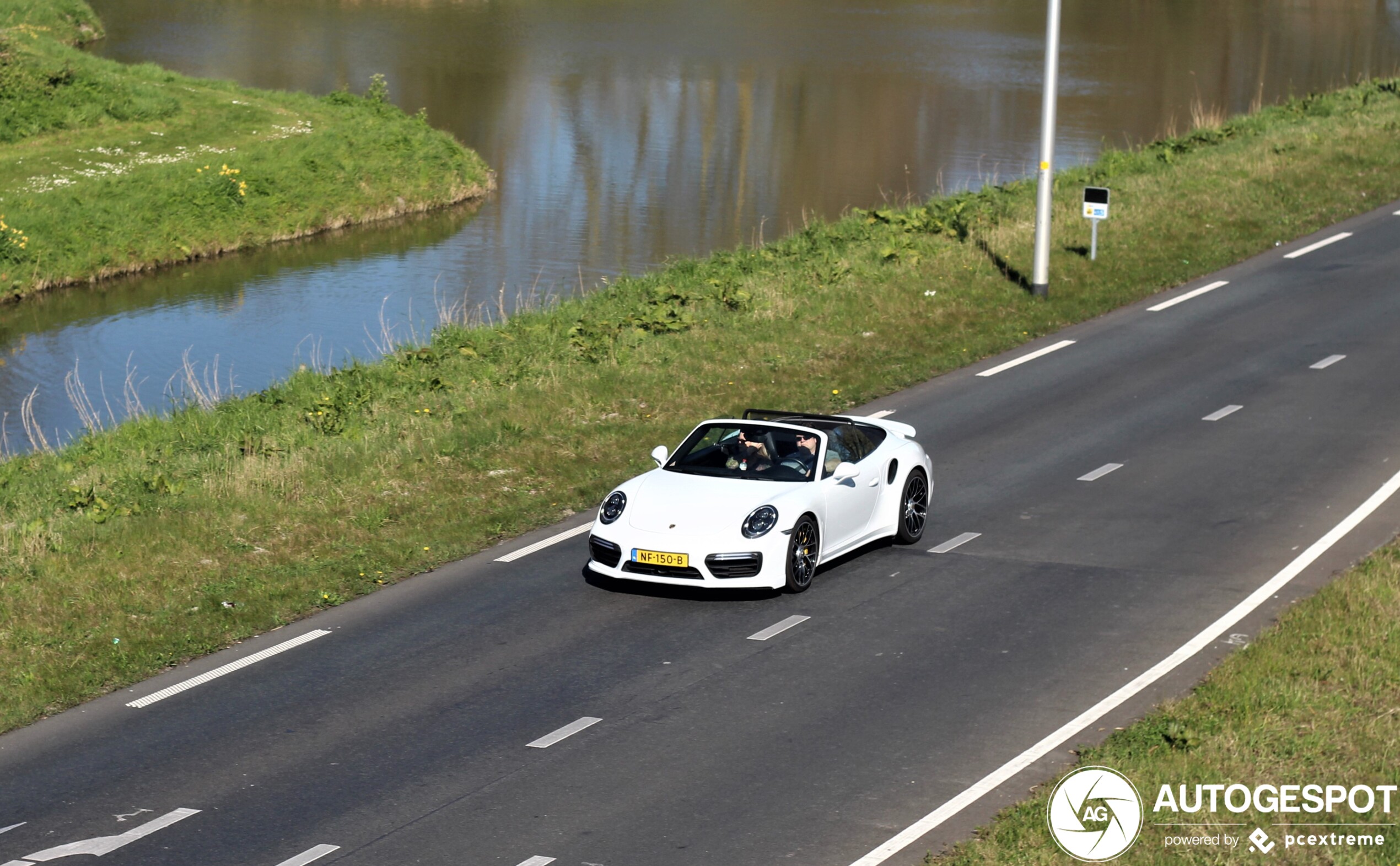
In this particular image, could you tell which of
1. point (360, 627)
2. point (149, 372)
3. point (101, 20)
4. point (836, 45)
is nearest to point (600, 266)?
point (149, 372)

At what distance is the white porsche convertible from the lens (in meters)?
13.8

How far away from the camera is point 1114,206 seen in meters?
32.2

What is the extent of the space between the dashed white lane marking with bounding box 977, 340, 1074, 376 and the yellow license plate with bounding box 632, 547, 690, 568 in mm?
10131

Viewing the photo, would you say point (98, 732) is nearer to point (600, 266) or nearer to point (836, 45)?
point (600, 266)

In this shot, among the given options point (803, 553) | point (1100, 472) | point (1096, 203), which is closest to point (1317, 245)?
point (1096, 203)

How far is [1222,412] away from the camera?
811 inches

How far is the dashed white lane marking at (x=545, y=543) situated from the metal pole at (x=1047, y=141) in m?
12.0

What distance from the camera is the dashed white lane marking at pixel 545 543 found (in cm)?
1567

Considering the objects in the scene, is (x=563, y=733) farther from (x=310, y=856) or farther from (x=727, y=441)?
(x=727, y=441)

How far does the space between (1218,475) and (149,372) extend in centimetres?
2104

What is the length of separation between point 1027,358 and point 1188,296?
5131 millimetres

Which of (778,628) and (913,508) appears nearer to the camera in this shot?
(778,628)

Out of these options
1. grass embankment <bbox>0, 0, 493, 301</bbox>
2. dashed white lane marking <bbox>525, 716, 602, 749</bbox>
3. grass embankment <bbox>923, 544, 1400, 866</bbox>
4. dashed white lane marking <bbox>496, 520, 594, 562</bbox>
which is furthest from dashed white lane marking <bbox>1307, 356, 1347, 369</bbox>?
grass embankment <bbox>0, 0, 493, 301</bbox>

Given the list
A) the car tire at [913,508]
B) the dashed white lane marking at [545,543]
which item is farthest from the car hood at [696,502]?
the car tire at [913,508]
